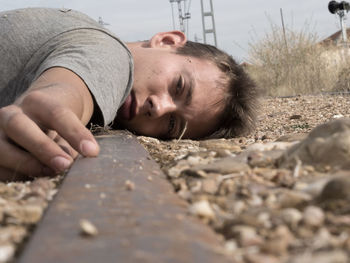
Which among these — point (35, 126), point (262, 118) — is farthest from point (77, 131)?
point (262, 118)

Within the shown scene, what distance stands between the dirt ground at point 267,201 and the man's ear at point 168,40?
1.78 m

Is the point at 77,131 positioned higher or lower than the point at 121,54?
lower

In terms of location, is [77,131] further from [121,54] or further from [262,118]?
[262,118]

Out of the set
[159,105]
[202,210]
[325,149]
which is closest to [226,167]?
[325,149]

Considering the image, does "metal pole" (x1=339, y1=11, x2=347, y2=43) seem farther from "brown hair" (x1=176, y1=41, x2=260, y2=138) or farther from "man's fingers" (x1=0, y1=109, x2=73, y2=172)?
"man's fingers" (x1=0, y1=109, x2=73, y2=172)

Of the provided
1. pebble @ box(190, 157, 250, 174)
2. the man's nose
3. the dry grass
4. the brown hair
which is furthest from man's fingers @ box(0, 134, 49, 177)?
the dry grass

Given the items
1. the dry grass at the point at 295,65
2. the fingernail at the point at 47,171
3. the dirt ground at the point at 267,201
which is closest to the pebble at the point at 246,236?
the dirt ground at the point at 267,201

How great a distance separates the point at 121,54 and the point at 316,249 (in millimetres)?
1802

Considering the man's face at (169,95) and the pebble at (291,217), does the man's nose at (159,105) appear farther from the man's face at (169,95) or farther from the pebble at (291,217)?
the pebble at (291,217)

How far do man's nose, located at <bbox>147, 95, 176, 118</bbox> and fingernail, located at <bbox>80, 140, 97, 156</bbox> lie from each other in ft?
3.96

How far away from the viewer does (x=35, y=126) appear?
4.37 ft

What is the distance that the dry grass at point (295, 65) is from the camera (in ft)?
33.9

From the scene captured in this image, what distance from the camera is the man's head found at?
2.71 meters

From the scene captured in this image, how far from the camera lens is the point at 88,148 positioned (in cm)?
143
